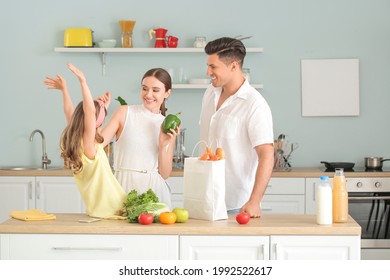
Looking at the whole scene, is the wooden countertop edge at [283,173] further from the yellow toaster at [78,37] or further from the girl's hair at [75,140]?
the girl's hair at [75,140]

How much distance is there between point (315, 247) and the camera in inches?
131

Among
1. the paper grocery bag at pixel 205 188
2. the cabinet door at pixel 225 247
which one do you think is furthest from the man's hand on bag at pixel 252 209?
the cabinet door at pixel 225 247

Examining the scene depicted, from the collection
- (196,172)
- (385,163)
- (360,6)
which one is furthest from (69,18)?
(196,172)

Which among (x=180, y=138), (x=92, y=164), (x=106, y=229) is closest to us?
(x=106, y=229)

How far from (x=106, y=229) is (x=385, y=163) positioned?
3.64 m

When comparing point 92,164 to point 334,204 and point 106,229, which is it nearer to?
point 106,229

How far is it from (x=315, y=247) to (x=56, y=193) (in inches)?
122

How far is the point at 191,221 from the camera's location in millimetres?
3498

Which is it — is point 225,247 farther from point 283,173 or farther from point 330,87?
point 330,87

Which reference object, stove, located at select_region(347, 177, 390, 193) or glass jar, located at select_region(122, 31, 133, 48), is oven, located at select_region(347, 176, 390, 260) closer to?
stove, located at select_region(347, 177, 390, 193)

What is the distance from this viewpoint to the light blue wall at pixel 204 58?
6410 mm

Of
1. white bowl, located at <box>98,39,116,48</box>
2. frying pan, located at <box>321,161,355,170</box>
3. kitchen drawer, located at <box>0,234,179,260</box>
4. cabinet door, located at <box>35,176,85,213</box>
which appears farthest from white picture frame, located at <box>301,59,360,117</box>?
kitchen drawer, located at <box>0,234,179,260</box>

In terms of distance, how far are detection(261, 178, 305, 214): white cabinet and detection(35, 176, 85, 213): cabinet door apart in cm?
141

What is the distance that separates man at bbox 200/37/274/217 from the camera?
386cm
